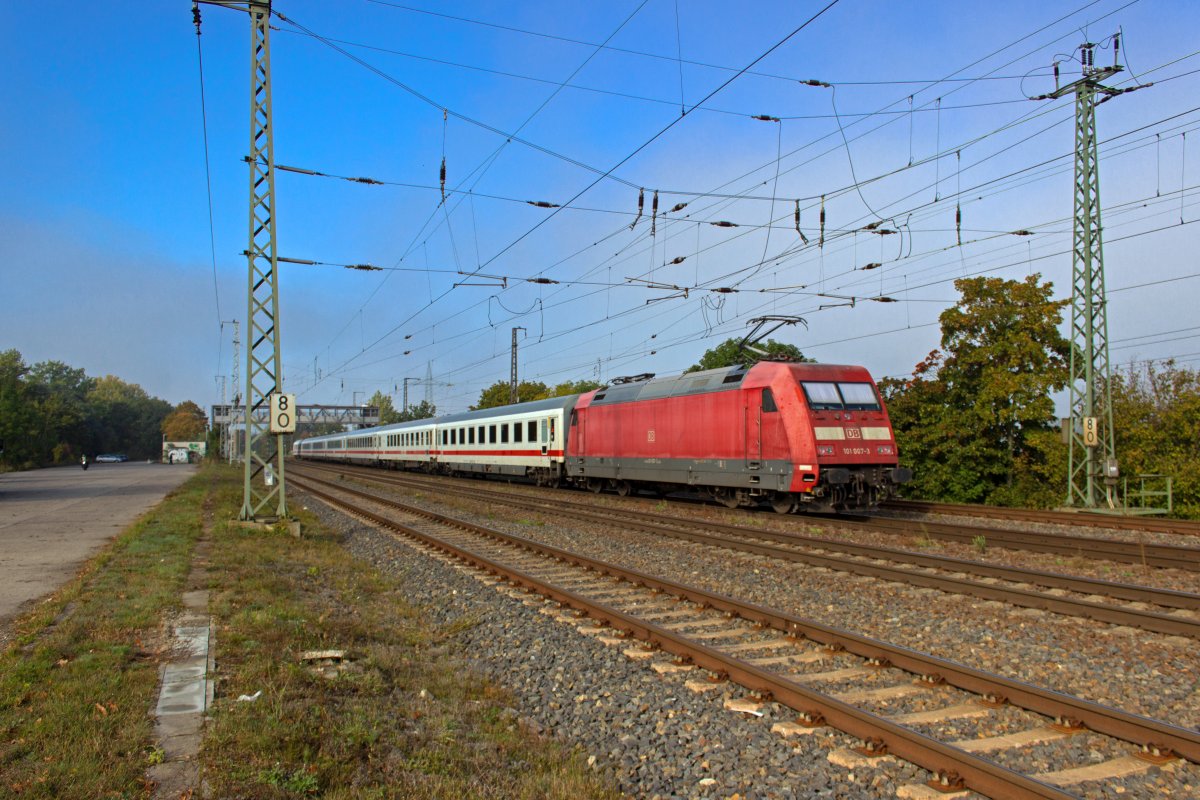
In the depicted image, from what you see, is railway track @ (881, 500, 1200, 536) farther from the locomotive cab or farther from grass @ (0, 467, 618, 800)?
grass @ (0, 467, 618, 800)

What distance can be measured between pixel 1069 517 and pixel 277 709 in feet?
56.7

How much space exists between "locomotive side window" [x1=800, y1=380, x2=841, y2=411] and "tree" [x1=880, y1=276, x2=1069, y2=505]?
10.8 metres

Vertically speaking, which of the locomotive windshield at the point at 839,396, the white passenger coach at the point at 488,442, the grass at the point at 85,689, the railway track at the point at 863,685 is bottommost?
the railway track at the point at 863,685

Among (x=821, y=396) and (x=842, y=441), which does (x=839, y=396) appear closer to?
(x=821, y=396)

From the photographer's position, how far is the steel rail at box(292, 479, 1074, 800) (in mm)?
3988

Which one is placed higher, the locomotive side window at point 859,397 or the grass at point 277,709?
the locomotive side window at point 859,397

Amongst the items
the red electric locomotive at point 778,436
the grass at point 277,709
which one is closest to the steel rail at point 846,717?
the grass at point 277,709

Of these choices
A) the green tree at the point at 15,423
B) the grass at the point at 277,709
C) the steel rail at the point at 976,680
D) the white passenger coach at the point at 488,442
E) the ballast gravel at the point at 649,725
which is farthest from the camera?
the green tree at the point at 15,423

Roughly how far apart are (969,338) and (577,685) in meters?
23.3

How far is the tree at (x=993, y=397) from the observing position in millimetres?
24250

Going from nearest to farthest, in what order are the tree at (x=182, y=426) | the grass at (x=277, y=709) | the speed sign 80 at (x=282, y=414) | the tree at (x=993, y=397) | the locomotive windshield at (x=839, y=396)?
the grass at (x=277, y=709) < the speed sign 80 at (x=282, y=414) < the locomotive windshield at (x=839, y=396) < the tree at (x=993, y=397) < the tree at (x=182, y=426)

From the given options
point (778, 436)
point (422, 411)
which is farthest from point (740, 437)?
point (422, 411)

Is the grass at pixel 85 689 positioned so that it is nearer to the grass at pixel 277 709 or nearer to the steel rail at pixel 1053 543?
the grass at pixel 277 709

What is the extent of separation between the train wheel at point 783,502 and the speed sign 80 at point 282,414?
10.5 meters
